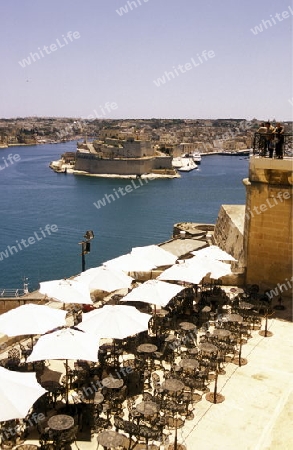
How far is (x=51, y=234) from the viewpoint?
50.5 metres

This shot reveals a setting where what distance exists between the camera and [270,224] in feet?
42.1

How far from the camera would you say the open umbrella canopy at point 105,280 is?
11.7 meters

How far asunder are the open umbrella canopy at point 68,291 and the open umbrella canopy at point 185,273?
80.8 inches

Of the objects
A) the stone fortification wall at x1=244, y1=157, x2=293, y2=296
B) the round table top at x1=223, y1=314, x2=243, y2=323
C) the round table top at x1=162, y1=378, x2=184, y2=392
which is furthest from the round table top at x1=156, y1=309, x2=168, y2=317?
the round table top at x1=162, y1=378, x2=184, y2=392

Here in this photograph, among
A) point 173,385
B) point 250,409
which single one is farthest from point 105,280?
point 250,409

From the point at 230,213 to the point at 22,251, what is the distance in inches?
1025

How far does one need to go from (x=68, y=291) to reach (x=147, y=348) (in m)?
2.60

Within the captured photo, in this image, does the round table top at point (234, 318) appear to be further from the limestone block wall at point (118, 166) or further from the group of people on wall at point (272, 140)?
the limestone block wall at point (118, 166)

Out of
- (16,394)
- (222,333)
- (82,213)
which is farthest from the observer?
(82,213)

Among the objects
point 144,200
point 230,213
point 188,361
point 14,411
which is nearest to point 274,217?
point 188,361

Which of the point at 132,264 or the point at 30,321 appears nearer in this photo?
the point at 30,321

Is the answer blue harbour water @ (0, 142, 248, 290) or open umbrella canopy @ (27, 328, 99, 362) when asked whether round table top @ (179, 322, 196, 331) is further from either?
blue harbour water @ (0, 142, 248, 290)

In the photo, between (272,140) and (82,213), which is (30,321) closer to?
(272,140)

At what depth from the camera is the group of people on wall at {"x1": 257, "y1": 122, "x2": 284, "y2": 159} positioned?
1270 centimetres
